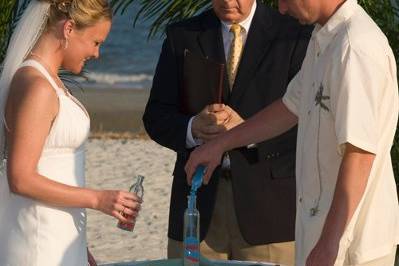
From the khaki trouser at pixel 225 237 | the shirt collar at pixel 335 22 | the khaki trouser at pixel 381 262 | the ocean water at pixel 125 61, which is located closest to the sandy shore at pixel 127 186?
the khaki trouser at pixel 225 237

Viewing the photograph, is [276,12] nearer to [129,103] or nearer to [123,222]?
[123,222]

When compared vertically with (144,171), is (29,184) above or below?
above

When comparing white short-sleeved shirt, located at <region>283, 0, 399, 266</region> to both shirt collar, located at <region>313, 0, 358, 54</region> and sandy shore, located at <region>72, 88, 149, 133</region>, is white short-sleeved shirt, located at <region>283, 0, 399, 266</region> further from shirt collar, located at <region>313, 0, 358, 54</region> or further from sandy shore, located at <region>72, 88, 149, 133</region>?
sandy shore, located at <region>72, 88, 149, 133</region>

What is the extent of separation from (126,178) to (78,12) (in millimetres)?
7311

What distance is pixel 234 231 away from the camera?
16.2 feet

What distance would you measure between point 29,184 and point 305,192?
845 mm

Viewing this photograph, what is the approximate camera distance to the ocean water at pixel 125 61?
26375mm

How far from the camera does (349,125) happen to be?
3.56m

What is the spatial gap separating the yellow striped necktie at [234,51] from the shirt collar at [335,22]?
47.4 inches

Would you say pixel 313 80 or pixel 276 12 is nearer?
pixel 313 80

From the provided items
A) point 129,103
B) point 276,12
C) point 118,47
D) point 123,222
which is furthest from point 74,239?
point 118,47

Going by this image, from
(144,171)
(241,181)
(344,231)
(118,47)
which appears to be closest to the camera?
(344,231)

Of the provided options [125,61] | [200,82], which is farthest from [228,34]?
[125,61]

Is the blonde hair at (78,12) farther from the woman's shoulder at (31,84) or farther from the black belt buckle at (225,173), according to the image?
the black belt buckle at (225,173)
